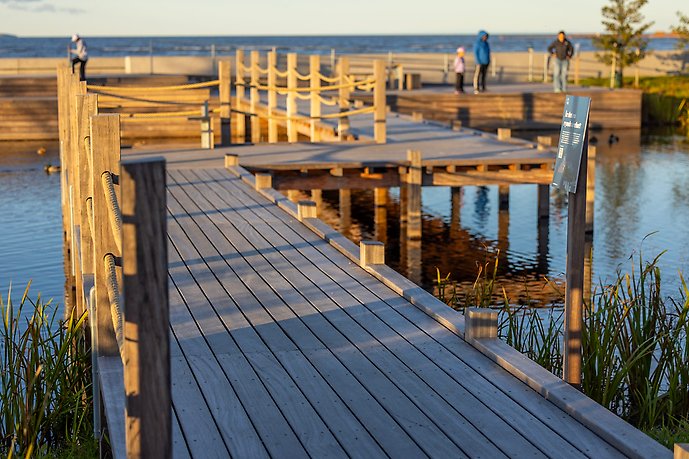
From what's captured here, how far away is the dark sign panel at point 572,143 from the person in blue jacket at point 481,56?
62.9 feet

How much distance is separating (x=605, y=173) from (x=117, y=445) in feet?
60.2

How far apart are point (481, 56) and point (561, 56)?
224cm

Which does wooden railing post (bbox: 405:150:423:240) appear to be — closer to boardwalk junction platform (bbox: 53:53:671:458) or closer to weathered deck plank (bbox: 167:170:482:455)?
boardwalk junction platform (bbox: 53:53:671:458)

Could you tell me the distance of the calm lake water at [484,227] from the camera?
1366 cm

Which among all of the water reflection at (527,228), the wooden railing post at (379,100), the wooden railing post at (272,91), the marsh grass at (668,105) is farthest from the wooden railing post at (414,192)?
the marsh grass at (668,105)

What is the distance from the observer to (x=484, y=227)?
17.0m

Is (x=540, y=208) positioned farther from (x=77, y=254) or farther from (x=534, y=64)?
(x=534, y=64)

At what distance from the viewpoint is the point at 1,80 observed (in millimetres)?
31344

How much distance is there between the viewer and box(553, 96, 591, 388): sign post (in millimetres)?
6031

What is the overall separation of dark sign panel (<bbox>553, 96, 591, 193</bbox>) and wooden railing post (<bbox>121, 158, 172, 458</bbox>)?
3068mm

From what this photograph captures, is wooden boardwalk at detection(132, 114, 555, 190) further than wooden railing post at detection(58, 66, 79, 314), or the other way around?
wooden boardwalk at detection(132, 114, 555, 190)

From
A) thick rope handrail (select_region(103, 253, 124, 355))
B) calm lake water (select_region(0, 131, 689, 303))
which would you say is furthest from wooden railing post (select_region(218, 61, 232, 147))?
thick rope handrail (select_region(103, 253, 124, 355))

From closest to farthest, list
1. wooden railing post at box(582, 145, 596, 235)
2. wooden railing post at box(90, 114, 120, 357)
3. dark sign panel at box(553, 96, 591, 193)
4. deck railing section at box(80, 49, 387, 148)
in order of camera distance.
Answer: wooden railing post at box(90, 114, 120, 357)
dark sign panel at box(553, 96, 591, 193)
wooden railing post at box(582, 145, 596, 235)
deck railing section at box(80, 49, 387, 148)

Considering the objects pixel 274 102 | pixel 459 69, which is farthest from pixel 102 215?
pixel 459 69
